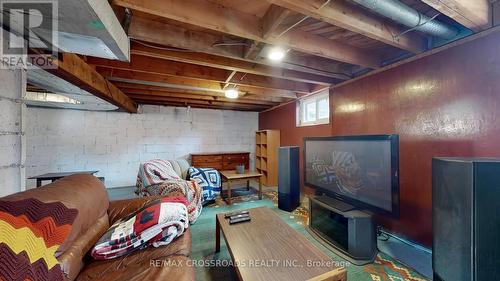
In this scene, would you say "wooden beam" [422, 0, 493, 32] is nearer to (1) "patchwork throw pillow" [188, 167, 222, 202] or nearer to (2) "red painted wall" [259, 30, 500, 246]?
(2) "red painted wall" [259, 30, 500, 246]

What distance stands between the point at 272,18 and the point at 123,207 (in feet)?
7.35

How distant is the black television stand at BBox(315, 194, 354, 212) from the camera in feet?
6.60

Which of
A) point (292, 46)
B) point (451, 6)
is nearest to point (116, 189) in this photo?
point (292, 46)

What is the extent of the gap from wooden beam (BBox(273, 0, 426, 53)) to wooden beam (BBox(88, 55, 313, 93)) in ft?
5.65

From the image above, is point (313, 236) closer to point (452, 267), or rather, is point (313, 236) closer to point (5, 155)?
point (452, 267)

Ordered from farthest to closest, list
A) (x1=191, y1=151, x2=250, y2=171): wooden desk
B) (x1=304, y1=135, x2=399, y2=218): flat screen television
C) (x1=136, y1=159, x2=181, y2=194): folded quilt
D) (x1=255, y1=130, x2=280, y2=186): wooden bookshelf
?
(x1=191, y1=151, x2=250, y2=171): wooden desk
(x1=255, y1=130, x2=280, y2=186): wooden bookshelf
(x1=136, y1=159, x2=181, y2=194): folded quilt
(x1=304, y1=135, x2=399, y2=218): flat screen television

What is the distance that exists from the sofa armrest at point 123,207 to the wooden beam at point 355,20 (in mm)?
2082

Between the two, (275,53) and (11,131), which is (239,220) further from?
(11,131)

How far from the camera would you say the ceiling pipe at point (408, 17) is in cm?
126

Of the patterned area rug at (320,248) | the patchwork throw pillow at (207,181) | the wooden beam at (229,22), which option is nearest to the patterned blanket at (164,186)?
the patterned area rug at (320,248)

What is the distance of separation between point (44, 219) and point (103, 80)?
232 centimetres

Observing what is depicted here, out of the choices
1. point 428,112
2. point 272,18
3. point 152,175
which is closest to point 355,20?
point 272,18

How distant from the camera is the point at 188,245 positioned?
1.41 meters

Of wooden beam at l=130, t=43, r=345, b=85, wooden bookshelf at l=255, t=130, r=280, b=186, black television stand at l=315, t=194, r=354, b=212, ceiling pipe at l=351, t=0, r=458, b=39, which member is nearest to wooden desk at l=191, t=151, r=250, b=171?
wooden bookshelf at l=255, t=130, r=280, b=186
